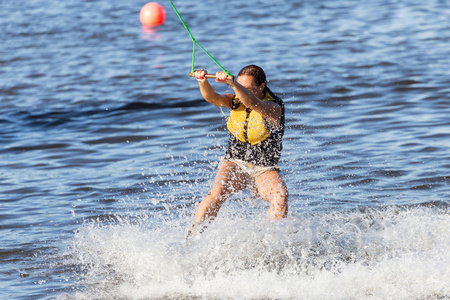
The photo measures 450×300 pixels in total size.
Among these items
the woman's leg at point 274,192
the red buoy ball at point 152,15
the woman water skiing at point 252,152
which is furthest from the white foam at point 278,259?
the red buoy ball at point 152,15

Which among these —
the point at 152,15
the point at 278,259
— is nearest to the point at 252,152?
the point at 278,259

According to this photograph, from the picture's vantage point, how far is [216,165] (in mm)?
8750

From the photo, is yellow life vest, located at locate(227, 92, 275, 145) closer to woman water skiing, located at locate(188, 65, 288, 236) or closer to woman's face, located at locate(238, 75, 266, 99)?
woman water skiing, located at locate(188, 65, 288, 236)

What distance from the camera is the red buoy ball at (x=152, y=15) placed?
2030 cm

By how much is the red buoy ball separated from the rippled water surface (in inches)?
50.1

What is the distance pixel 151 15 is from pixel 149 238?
14614 millimetres

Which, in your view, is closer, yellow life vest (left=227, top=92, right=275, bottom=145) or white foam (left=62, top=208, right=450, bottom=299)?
white foam (left=62, top=208, right=450, bottom=299)

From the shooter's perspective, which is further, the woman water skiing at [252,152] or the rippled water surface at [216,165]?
the woman water skiing at [252,152]

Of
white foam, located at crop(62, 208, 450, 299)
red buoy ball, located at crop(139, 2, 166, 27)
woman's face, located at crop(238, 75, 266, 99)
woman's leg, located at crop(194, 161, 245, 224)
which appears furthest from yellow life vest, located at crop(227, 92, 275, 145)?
red buoy ball, located at crop(139, 2, 166, 27)

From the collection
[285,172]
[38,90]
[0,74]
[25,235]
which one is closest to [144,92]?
[38,90]

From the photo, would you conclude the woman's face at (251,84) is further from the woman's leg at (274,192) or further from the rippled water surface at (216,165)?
the woman's leg at (274,192)

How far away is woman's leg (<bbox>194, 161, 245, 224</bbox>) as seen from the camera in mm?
6062

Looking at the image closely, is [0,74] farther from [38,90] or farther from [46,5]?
[46,5]

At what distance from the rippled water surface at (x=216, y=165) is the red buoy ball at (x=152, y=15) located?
50.1 inches
